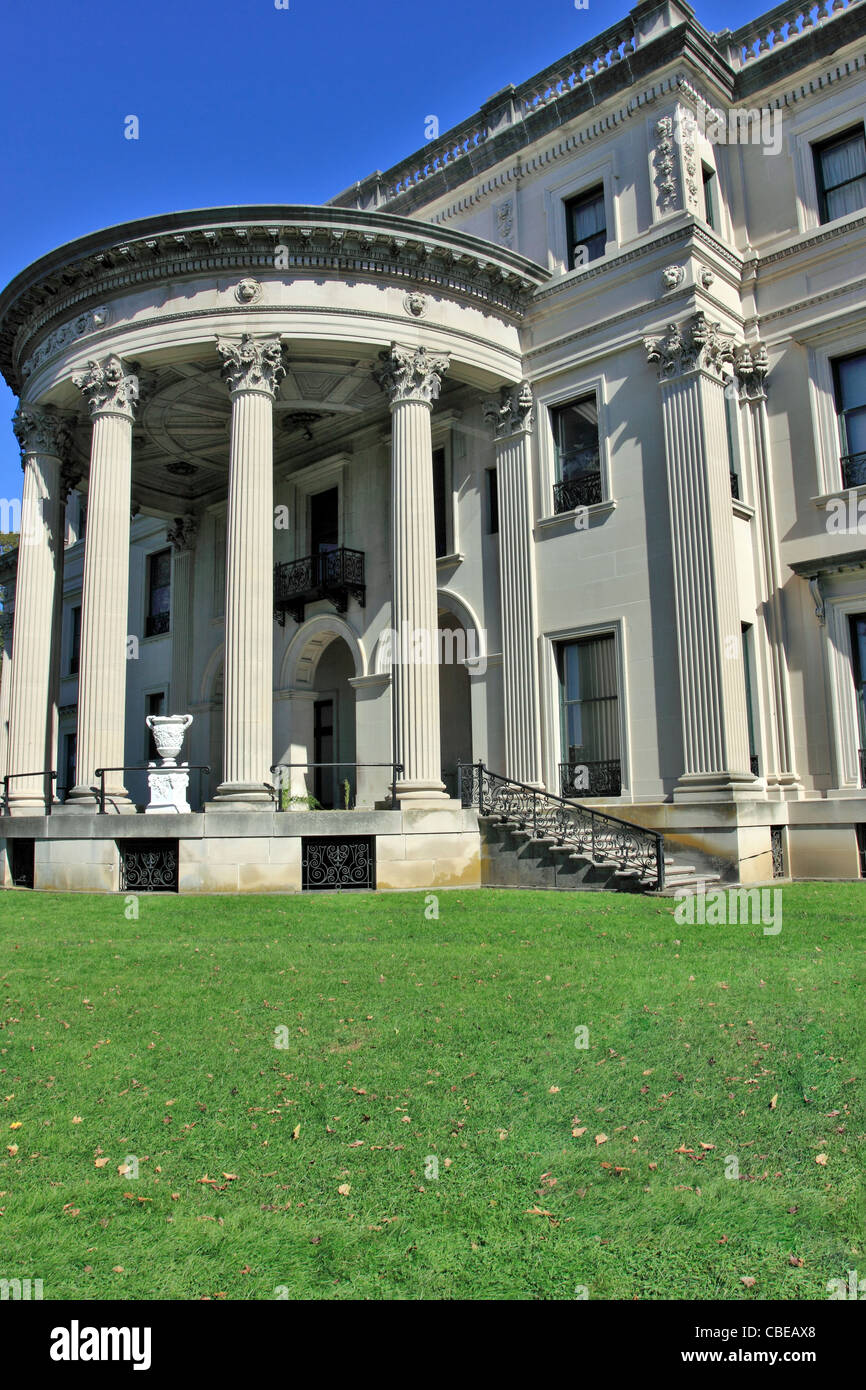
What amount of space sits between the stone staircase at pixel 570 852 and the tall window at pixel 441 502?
6980 millimetres

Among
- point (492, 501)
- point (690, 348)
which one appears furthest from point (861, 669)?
point (492, 501)

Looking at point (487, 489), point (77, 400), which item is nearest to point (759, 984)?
point (487, 489)

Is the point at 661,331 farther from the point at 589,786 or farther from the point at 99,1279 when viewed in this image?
the point at 99,1279

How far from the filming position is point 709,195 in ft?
68.3

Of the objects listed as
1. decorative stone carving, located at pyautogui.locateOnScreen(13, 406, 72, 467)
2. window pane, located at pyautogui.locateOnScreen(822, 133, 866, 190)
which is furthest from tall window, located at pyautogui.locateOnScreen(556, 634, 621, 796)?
decorative stone carving, located at pyautogui.locateOnScreen(13, 406, 72, 467)

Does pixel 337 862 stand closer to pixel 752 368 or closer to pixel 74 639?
pixel 752 368

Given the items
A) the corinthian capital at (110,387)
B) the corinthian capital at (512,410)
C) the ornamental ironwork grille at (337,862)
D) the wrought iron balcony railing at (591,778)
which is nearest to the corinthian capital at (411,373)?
the corinthian capital at (512,410)

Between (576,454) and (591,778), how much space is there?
7134 millimetres

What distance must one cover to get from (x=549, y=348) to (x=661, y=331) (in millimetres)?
2944

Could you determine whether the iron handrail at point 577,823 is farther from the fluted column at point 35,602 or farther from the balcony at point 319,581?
the fluted column at point 35,602

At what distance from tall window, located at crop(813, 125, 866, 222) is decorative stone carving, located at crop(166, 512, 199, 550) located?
19.2 metres

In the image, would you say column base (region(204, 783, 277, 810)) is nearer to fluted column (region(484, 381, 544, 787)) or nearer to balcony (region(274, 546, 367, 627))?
fluted column (region(484, 381, 544, 787))

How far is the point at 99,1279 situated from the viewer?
12.7ft
